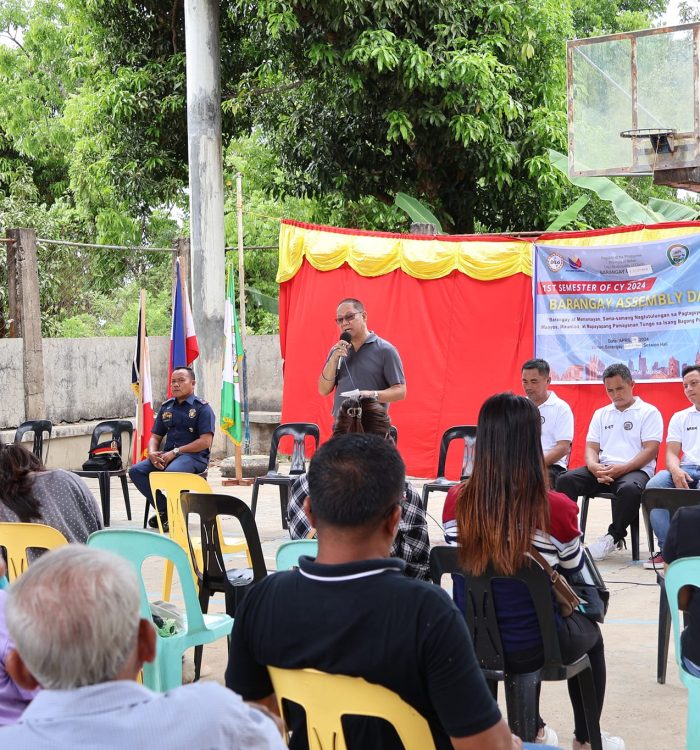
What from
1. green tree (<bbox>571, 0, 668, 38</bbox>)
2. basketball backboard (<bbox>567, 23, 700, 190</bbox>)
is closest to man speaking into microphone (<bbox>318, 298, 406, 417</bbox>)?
basketball backboard (<bbox>567, 23, 700, 190</bbox>)

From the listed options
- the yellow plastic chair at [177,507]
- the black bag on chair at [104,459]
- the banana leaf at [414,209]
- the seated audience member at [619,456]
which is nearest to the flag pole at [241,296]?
the banana leaf at [414,209]

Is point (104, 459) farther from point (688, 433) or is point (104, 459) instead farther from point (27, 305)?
point (688, 433)

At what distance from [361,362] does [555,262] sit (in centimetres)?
308

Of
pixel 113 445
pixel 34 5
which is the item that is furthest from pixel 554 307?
pixel 34 5

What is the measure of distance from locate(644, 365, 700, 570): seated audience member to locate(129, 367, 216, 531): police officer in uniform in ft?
11.0

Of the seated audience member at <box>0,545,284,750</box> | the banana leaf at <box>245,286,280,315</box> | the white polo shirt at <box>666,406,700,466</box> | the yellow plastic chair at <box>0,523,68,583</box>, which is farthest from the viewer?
the banana leaf at <box>245,286,280,315</box>

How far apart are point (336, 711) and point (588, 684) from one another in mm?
1612

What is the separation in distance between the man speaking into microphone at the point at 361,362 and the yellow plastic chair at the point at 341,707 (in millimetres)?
4923

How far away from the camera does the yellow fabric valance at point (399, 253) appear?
382 inches

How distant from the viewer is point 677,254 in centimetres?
862

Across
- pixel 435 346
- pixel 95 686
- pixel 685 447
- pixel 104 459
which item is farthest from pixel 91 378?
pixel 95 686

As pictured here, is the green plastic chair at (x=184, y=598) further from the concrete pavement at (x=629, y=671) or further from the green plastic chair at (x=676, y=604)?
the green plastic chair at (x=676, y=604)

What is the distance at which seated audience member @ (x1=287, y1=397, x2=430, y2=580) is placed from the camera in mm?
3404

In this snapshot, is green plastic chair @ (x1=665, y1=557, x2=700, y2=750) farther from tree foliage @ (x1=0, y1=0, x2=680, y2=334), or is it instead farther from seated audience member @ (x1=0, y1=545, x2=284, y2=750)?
tree foliage @ (x1=0, y1=0, x2=680, y2=334)
